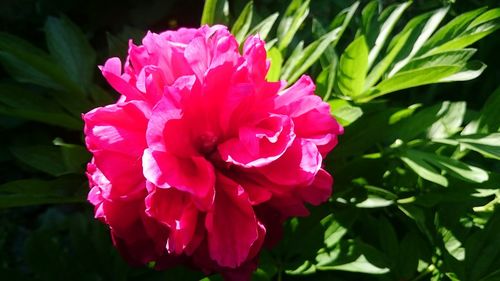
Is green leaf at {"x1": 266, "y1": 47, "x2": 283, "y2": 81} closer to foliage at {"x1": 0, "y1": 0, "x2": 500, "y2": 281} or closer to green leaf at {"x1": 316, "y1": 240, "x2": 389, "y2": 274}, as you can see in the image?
foliage at {"x1": 0, "y1": 0, "x2": 500, "y2": 281}

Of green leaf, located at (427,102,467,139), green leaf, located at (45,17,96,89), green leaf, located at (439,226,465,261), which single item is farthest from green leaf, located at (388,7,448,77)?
green leaf, located at (45,17,96,89)

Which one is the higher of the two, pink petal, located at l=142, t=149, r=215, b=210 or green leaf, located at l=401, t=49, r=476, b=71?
green leaf, located at l=401, t=49, r=476, b=71

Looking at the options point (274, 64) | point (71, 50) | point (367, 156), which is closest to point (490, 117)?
point (367, 156)

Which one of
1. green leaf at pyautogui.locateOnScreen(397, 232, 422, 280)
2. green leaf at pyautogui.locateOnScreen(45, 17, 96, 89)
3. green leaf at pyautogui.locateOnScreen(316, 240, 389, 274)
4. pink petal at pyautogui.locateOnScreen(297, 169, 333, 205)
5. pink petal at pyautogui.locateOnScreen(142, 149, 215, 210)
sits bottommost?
green leaf at pyautogui.locateOnScreen(397, 232, 422, 280)

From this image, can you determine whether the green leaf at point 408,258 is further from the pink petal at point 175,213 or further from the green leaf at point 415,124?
the pink petal at point 175,213

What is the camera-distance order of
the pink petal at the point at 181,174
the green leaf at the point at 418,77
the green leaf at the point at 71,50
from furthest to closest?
the green leaf at the point at 71,50
the green leaf at the point at 418,77
the pink petal at the point at 181,174

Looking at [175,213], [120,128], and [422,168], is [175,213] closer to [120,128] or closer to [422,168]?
[120,128]

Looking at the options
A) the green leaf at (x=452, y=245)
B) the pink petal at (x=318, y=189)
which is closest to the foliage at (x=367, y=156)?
the green leaf at (x=452, y=245)

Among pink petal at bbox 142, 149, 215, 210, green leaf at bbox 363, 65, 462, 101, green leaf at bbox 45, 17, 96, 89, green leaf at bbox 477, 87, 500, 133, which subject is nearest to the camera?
pink petal at bbox 142, 149, 215, 210
